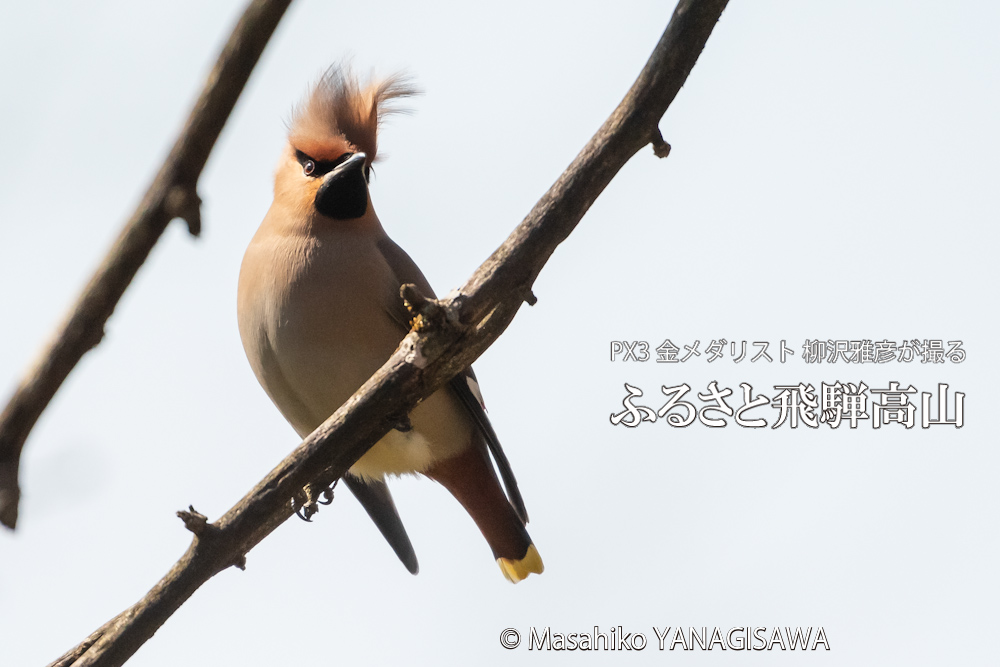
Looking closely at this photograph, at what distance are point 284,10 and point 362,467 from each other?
3182 mm

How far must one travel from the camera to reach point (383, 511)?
4.25 m

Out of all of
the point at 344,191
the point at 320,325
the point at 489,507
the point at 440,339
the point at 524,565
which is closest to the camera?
the point at 440,339

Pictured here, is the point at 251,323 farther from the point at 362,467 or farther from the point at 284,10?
the point at 284,10

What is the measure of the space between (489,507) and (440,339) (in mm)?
1862

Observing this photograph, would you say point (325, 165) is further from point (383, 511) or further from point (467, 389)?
point (383, 511)

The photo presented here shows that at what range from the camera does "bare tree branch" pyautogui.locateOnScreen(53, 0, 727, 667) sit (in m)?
2.28

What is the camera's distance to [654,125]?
7.52 feet

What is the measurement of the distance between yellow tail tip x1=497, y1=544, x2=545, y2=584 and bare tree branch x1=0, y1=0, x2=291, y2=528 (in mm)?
3485

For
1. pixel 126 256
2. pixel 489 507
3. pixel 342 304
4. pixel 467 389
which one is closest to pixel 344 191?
pixel 342 304

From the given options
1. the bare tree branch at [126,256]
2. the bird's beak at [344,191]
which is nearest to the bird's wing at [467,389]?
the bird's beak at [344,191]

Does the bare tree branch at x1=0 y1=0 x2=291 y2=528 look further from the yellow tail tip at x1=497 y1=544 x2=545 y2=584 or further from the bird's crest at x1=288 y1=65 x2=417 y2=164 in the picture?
the yellow tail tip at x1=497 y1=544 x2=545 y2=584

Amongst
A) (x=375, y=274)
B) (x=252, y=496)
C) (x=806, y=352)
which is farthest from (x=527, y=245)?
(x=806, y=352)

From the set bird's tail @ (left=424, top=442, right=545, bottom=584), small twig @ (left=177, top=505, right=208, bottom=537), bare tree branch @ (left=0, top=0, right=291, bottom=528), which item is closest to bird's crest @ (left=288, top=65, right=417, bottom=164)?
bird's tail @ (left=424, top=442, right=545, bottom=584)

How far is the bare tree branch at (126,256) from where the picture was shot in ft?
2.67
